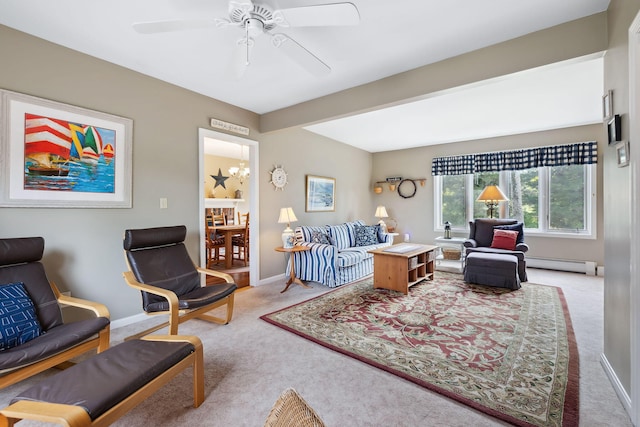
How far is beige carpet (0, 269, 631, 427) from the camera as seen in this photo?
63.2 inches

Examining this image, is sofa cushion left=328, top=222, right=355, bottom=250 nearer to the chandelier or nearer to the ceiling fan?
the chandelier

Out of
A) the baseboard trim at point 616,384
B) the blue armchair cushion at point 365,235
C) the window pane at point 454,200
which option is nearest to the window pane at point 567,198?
the window pane at point 454,200

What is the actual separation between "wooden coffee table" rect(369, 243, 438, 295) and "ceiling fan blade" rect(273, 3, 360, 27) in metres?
2.93

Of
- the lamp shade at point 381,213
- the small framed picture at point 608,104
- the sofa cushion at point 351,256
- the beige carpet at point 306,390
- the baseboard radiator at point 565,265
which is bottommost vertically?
the beige carpet at point 306,390

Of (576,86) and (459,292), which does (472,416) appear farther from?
(576,86)

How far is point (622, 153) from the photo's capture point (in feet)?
5.55

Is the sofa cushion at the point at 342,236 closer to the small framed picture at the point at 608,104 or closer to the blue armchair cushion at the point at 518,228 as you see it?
the blue armchair cushion at the point at 518,228

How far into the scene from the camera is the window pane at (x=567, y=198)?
4.99m

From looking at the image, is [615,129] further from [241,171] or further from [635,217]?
[241,171]

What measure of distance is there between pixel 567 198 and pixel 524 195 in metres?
0.64

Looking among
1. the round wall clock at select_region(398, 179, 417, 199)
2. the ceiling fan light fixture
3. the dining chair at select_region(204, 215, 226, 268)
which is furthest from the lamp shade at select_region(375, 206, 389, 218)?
the ceiling fan light fixture

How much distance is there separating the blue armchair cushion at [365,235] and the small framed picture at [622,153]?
3755mm

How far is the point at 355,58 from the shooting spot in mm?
2686

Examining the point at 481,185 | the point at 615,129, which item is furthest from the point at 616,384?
the point at 481,185
